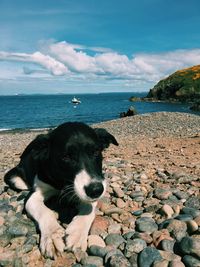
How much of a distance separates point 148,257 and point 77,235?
42.6 inches

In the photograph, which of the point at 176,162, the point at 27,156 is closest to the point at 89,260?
the point at 27,156

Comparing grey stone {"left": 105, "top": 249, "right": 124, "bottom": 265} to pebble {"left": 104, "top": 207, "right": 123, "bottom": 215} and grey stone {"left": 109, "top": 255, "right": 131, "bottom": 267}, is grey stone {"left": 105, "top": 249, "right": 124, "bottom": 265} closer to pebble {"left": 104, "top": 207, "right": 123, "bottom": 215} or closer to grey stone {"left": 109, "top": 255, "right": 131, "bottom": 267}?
grey stone {"left": 109, "top": 255, "right": 131, "bottom": 267}

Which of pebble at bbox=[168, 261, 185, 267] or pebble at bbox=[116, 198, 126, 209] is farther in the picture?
pebble at bbox=[116, 198, 126, 209]

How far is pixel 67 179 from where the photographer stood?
598 centimetres

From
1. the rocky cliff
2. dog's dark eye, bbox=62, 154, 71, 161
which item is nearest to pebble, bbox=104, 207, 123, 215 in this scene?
dog's dark eye, bbox=62, 154, 71, 161

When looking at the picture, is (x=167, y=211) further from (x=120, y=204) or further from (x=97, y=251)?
(x=97, y=251)

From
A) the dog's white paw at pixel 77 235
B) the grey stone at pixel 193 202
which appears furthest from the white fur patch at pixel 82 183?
the grey stone at pixel 193 202

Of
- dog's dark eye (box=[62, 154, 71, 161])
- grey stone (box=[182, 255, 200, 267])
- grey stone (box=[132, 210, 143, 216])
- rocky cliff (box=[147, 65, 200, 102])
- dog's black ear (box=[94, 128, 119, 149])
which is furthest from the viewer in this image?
rocky cliff (box=[147, 65, 200, 102])

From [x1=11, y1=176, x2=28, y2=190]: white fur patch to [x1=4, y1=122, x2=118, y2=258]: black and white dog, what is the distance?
613 millimetres

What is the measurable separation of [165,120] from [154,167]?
955 inches

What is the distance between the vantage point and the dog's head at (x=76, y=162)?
17.0ft

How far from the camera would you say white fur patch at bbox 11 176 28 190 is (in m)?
8.01

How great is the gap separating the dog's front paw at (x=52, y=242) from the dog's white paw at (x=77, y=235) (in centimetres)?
11

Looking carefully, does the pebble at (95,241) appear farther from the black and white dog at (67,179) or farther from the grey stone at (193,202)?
the grey stone at (193,202)
